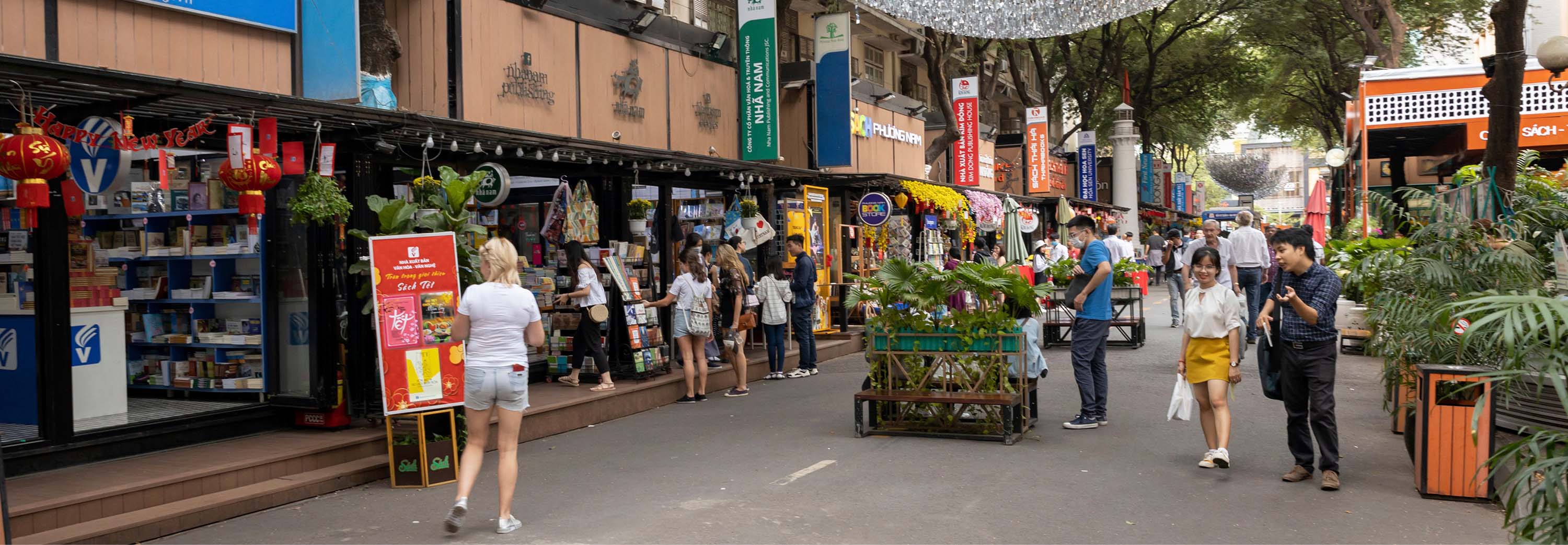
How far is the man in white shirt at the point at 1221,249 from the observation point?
46.9 ft

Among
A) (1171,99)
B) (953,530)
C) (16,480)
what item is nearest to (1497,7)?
(953,530)

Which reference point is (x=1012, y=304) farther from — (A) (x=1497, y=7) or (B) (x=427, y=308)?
(B) (x=427, y=308)

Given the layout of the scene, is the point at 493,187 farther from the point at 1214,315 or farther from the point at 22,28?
the point at 1214,315

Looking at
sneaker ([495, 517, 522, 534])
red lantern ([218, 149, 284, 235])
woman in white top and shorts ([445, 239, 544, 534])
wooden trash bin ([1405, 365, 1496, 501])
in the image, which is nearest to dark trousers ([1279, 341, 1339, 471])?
wooden trash bin ([1405, 365, 1496, 501])

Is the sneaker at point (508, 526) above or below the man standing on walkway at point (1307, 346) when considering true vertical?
below

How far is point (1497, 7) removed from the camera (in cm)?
796

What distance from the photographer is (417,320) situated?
8023mm

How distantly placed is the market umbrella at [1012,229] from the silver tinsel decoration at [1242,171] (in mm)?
42357

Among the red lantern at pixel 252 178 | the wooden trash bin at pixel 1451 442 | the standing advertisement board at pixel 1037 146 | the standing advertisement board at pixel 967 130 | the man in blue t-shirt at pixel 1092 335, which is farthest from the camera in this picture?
the standing advertisement board at pixel 1037 146

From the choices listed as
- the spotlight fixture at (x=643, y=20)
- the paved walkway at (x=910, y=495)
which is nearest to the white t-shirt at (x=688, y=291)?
the paved walkway at (x=910, y=495)

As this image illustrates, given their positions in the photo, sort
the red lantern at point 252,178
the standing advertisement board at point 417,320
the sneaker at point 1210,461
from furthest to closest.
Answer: the standing advertisement board at point 417,320 → the sneaker at point 1210,461 → the red lantern at point 252,178

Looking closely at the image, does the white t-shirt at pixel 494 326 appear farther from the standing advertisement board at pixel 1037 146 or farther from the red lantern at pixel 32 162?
the standing advertisement board at pixel 1037 146

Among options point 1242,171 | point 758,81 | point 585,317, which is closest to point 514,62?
point 585,317

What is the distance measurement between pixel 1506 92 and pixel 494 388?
7.65 metres
